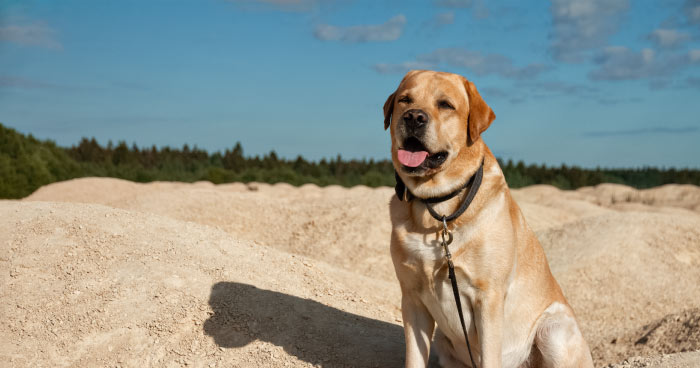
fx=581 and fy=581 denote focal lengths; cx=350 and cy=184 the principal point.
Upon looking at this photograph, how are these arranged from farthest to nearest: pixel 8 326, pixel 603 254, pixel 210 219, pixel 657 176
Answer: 1. pixel 657 176
2. pixel 210 219
3. pixel 603 254
4. pixel 8 326

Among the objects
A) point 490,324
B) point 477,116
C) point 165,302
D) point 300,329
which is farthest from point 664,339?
point 165,302

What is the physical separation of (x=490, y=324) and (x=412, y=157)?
989mm

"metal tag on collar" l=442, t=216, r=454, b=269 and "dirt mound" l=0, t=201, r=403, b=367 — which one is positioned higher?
"metal tag on collar" l=442, t=216, r=454, b=269

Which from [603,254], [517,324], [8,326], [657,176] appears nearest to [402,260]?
[517,324]

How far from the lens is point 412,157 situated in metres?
3.00

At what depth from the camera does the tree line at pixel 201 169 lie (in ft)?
47.0

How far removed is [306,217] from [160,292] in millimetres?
6247

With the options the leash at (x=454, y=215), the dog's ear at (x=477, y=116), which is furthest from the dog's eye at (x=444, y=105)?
the leash at (x=454, y=215)

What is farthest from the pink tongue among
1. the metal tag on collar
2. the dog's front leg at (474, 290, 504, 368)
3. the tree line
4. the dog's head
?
the tree line

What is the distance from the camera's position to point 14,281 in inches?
202

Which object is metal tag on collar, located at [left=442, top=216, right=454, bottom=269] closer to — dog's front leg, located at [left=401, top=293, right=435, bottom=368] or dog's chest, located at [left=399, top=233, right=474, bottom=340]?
dog's chest, located at [left=399, top=233, right=474, bottom=340]

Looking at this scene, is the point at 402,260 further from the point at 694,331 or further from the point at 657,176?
the point at 657,176

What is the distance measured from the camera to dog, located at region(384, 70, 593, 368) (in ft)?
9.89

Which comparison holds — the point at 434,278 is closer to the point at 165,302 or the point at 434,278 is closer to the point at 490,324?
the point at 490,324
